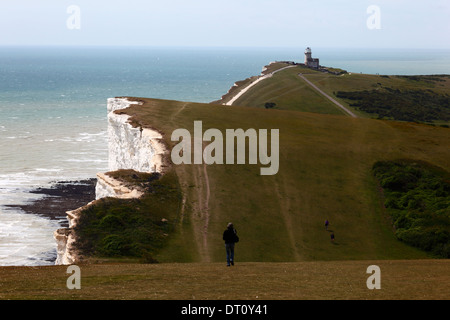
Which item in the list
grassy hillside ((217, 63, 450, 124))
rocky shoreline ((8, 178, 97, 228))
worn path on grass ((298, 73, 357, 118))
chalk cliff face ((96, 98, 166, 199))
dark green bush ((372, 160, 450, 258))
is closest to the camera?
dark green bush ((372, 160, 450, 258))

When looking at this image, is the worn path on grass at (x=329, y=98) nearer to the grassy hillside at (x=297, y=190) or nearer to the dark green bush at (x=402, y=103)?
the dark green bush at (x=402, y=103)

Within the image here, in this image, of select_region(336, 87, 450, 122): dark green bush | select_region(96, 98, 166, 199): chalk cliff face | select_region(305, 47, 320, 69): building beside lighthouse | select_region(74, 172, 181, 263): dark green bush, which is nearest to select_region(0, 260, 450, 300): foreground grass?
select_region(74, 172, 181, 263): dark green bush

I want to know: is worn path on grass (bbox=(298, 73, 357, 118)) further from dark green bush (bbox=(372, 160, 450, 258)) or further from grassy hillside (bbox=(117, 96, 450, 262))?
dark green bush (bbox=(372, 160, 450, 258))

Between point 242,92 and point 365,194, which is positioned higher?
point 242,92

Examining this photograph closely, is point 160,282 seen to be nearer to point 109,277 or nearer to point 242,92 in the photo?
point 109,277

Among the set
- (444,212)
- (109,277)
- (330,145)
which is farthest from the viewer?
(330,145)
